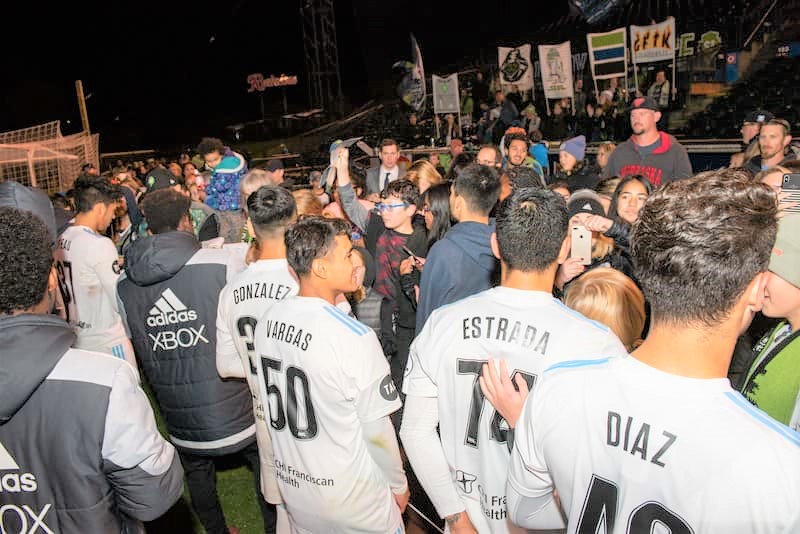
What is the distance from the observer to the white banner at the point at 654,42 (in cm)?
1177

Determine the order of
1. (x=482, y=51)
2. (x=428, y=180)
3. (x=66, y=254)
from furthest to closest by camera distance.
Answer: (x=482, y=51), (x=428, y=180), (x=66, y=254)

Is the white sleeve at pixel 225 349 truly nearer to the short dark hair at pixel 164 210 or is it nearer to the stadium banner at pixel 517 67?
the short dark hair at pixel 164 210

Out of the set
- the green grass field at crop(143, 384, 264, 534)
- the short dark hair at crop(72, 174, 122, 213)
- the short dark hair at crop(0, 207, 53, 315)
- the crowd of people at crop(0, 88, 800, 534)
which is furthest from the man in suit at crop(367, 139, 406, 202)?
the short dark hair at crop(0, 207, 53, 315)

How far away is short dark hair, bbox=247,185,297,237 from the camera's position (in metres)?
2.79

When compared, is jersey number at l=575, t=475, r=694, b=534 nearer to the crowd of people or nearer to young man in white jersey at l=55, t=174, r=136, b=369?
the crowd of people

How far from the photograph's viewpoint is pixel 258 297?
2711mm

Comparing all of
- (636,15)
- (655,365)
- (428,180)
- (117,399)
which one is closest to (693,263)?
(655,365)

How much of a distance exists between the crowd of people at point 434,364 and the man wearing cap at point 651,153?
3.62 feet

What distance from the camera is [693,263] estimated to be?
123 cm

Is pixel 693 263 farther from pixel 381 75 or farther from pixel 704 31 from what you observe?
pixel 381 75

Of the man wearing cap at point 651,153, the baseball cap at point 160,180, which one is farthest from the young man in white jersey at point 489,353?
the baseball cap at point 160,180

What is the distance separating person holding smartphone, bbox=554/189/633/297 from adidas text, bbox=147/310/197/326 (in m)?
2.00

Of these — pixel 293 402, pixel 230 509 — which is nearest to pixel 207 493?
pixel 230 509

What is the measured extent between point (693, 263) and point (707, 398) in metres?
0.29
